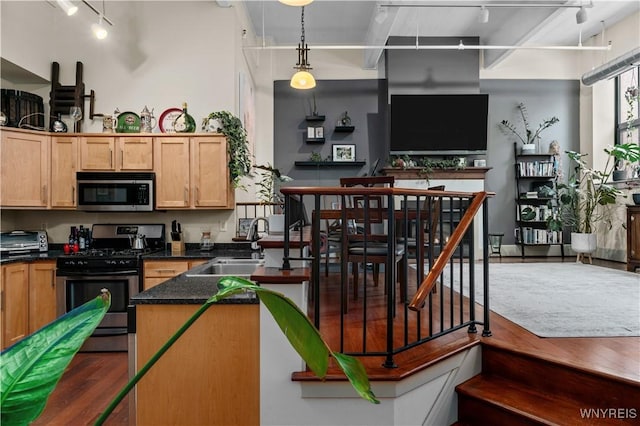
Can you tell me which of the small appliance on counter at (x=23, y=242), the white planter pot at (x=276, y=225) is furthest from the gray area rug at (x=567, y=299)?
the small appliance on counter at (x=23, y=242)

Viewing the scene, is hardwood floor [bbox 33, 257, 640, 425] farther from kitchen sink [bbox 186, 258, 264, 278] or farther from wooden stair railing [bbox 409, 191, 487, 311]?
kitchen sink [bbox 186, 258, 264, 278]

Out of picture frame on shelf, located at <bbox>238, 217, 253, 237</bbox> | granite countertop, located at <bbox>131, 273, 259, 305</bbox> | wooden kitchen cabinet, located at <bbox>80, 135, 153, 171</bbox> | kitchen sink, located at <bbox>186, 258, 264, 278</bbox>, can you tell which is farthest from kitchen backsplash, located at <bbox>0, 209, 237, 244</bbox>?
granite countertop, located at <bbox>131, 273, 259, 305</bbox>

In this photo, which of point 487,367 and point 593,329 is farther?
point 593,329

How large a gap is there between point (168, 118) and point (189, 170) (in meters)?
0.73

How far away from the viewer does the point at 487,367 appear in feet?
8.43

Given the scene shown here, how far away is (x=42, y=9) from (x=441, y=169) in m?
6.14

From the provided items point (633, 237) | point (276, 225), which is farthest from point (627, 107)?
point (276, 225)

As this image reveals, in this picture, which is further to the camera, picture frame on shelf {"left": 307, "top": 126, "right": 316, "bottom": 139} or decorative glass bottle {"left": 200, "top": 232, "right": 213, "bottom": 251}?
picture frame on shelf {"left": 307, "top": 126, "right": 316, "bottom": 139}

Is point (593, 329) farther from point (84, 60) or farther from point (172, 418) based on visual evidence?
point (84, 60)

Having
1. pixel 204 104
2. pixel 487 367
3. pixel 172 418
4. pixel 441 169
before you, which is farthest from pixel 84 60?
pixel 441 169

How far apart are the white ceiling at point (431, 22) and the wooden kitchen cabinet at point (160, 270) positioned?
3.60 meters

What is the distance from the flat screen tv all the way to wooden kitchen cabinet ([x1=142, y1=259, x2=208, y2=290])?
4.66 m

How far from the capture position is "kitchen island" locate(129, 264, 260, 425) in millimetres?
2062

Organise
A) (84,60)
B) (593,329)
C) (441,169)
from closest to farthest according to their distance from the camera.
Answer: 1. (593,329)
2. (84,60)
3. (441,169)
